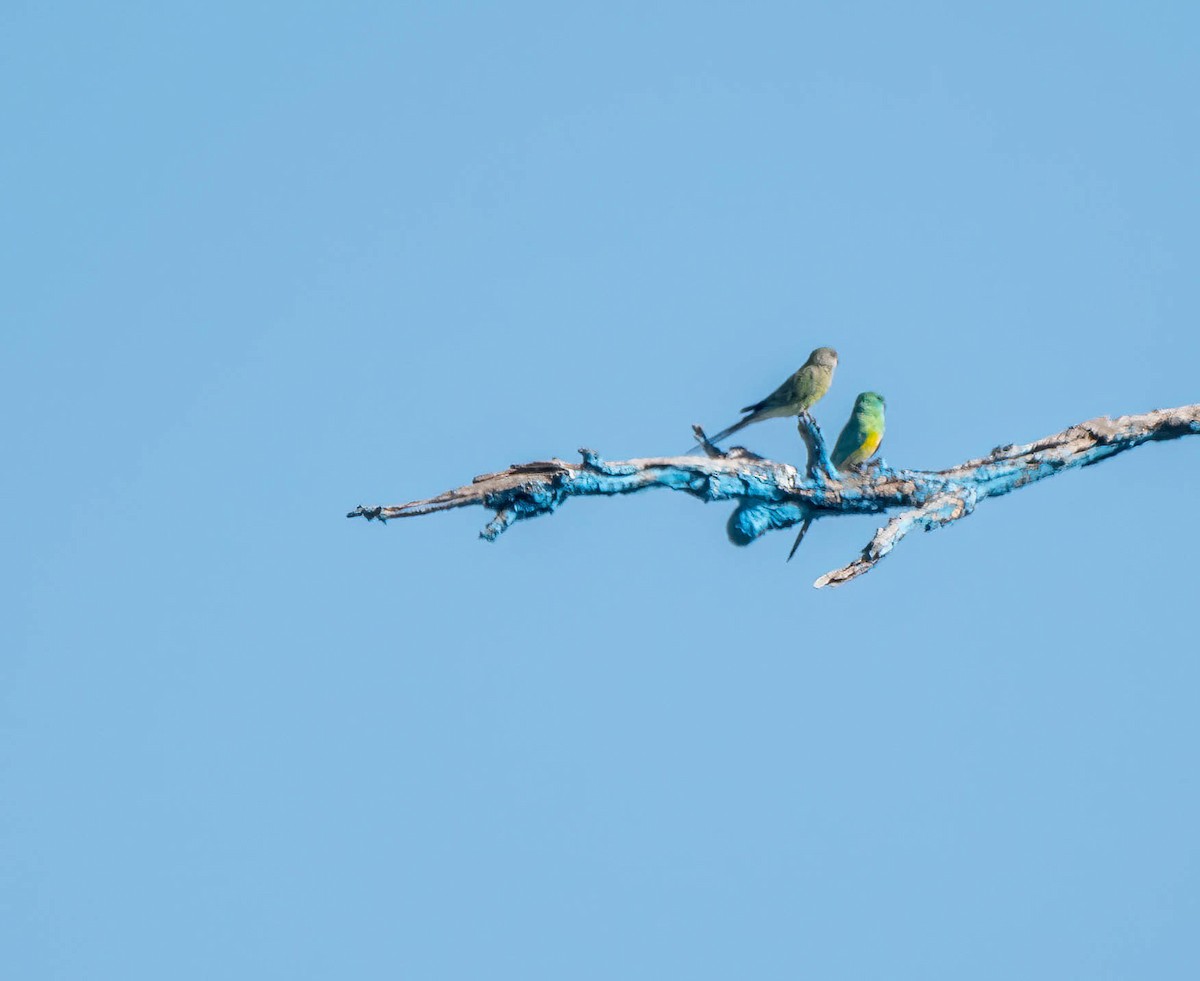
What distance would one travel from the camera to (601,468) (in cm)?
764

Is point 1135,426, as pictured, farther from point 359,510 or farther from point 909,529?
point 359,510

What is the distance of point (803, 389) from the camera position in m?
10.4

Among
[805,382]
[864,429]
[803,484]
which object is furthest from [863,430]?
[803,484]

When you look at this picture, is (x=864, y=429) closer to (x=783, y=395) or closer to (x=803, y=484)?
(x=783, y=395)

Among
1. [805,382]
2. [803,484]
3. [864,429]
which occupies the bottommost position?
[803,484]

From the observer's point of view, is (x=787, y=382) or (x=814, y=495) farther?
(x=787, y=382)

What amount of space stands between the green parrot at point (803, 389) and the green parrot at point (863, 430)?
0.28m

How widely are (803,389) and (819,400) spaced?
0.33 m

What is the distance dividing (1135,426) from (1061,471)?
Answer: 2.26 feet

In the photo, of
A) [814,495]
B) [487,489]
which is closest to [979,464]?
[814,495]

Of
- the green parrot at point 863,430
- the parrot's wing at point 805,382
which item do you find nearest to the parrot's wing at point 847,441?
the green parrot at point 863,430

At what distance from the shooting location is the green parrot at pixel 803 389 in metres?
10.3

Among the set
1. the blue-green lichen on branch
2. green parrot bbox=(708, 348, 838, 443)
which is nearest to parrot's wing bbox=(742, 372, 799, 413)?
green parrot bbox=(708, 348, 838, 443)

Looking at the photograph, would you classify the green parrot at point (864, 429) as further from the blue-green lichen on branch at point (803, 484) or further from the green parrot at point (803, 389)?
the blue-green lichen on branch at point (803, 484)
